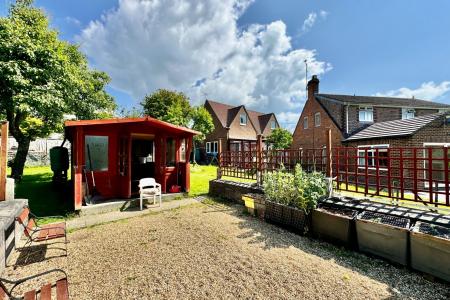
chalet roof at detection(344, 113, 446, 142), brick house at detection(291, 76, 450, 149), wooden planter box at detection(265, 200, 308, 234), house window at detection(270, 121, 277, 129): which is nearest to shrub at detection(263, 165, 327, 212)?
wooden planter box at detection(265, 200, 308, 234)

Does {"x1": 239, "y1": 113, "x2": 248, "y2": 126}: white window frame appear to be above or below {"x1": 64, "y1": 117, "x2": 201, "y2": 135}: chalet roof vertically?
above

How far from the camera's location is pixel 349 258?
12.5 feet

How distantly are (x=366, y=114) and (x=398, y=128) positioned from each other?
6109mm

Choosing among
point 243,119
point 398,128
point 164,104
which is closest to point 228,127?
point 243,119

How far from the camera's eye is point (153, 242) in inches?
182

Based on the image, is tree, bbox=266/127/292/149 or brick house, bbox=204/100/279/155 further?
brick house, bbox=204/100/279/155

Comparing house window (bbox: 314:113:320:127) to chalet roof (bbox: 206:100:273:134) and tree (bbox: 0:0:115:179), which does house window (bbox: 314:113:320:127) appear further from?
tree (bbox: 0:0:115:179)

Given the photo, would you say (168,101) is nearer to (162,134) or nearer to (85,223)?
(162,134)

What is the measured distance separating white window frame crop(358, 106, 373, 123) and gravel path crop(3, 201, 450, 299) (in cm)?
1643

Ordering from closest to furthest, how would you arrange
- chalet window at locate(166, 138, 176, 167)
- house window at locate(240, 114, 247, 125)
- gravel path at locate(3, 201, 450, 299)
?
gravel path at locate(3, 201, 450, 299) → chalet window at locate(166, 138, 176, 167) → house window at locate(240, 114, 247, 125)

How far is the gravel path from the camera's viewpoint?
2.93 metres

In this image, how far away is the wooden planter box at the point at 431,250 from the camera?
304cm

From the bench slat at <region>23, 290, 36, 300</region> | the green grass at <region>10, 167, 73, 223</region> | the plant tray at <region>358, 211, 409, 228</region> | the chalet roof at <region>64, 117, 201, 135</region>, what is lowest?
the green grass at <region>10, 167, 73, 223</region>

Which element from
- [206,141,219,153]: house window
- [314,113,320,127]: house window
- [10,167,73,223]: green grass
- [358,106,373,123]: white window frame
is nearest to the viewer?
[10,167,73,223]: green grass
